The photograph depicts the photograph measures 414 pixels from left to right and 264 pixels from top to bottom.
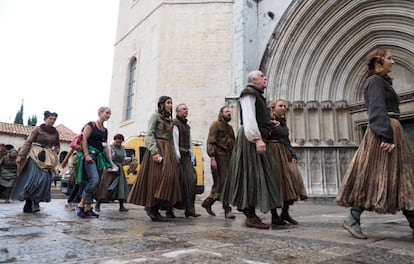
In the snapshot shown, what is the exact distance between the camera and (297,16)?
9.89 m

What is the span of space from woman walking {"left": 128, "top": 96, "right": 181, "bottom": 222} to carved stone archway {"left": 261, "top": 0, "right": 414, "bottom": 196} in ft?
19.1

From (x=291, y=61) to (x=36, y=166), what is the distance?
7.73m

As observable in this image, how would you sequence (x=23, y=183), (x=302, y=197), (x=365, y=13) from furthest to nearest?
(x=365, y=13)
(x=23, y=183)
(x=302, y=197)

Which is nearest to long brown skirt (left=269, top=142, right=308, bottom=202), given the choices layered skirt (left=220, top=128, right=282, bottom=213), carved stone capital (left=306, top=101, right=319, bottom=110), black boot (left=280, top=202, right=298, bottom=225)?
black boot (left=280, top=202, right=298, bottom=225)

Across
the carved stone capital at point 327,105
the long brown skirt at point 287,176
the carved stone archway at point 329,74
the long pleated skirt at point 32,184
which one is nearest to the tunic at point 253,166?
the long brown skirt at point 287,176

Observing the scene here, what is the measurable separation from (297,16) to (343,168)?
15.8 feet

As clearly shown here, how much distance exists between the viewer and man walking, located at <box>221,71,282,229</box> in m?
3.45

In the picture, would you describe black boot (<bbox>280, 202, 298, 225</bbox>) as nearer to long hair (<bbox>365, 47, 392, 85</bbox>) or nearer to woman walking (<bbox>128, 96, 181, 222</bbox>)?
woman walking (<bbox>128, 96, 181, 222</bbox>)

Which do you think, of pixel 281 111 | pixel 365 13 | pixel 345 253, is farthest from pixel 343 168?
pixel 345 253

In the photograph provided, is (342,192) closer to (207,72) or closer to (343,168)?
(343,168)

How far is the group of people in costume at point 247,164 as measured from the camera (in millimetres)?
2773

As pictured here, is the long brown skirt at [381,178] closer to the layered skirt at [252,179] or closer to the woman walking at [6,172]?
the layered skirt at [252,179]

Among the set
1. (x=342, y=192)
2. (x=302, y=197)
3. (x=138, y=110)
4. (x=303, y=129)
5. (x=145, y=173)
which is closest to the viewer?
(x=342, y=192)

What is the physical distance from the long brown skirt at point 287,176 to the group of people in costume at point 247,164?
13mm
